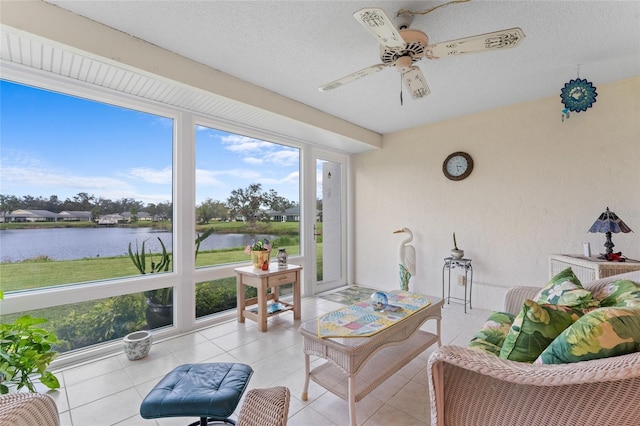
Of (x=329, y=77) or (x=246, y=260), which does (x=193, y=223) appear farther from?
(x=329, y=77)

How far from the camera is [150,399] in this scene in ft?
4.03

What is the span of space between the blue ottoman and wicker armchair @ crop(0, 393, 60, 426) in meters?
0.32

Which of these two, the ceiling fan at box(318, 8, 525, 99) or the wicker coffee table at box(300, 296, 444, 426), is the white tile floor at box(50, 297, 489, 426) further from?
the ceiling fan at box(318, 8, 525, 99)

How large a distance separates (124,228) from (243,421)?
2.35 m

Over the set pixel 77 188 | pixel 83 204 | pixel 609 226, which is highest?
pixel 77 188

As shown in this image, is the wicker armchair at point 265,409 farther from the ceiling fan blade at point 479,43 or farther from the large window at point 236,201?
the large window at point 236,201

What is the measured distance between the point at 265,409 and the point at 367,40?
91.0 inches

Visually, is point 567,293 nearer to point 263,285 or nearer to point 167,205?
point 263,285

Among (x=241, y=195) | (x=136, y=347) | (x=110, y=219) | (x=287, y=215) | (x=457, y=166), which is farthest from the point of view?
(x=287, y=215)

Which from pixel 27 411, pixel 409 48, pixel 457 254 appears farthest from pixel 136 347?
pixel 457 254

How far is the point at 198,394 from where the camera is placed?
1.26 m

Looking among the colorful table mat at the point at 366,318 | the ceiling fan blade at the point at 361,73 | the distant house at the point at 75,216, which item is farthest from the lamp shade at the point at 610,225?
the distant house at the point at 75,216

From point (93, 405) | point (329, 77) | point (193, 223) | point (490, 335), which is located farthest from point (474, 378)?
point (193, 223)

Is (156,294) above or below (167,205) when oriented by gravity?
below
